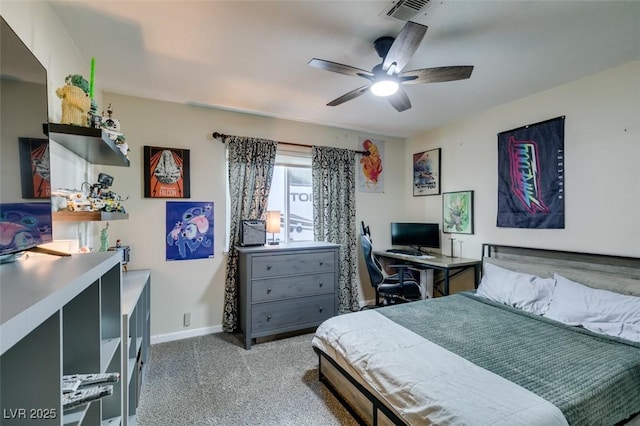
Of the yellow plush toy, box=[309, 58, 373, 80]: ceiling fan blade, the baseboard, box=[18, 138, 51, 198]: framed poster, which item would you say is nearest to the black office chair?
the baseboard

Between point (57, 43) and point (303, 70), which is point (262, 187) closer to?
point (303, 70)

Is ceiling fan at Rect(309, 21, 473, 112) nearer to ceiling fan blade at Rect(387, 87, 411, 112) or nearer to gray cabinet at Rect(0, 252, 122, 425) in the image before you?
ceiling fan blade at Rect(387, 87, 411, 112)

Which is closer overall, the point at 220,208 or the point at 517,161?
the point at 517,161

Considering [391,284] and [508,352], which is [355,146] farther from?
[508,352]

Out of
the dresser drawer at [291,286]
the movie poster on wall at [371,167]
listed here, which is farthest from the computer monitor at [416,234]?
the dresser drawer at [291,286]

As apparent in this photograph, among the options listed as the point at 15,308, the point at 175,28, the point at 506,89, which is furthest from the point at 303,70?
the point at 15,308

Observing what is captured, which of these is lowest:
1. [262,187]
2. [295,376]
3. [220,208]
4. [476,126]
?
[295,376]

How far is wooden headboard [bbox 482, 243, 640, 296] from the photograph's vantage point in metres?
2.24

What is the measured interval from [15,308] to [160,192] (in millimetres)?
2839

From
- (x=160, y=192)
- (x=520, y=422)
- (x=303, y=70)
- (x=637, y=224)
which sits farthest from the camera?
(x=160, y=192)

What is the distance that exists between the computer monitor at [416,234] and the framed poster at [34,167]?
12.7ft

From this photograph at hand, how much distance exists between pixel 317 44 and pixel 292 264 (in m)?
2.12

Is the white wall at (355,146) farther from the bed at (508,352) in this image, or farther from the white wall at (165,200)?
the bed at (508,352)

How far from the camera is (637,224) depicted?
7.46 feet
